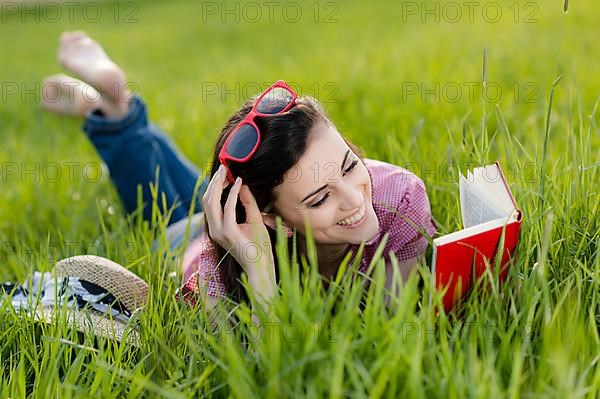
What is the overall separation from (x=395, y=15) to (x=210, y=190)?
5.88 metres

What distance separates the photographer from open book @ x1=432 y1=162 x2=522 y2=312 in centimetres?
149

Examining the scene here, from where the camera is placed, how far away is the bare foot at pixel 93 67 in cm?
300

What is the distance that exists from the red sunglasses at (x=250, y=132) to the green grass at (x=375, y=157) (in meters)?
0.33

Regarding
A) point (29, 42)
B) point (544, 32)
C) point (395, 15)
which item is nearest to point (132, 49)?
point (29, 42)

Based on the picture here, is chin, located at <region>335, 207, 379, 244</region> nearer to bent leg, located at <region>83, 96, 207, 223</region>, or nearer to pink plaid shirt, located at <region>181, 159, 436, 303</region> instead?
pink plaid shirt, located at <region>181, 159, 436, 303</region>

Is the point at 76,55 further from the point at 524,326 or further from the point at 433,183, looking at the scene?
the point at 524,326

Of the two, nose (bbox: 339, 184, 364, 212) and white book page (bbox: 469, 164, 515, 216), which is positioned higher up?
white book page (bbox: 469, 164, 515, 216)

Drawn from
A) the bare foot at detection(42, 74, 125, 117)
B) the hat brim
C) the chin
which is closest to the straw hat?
the hat brim

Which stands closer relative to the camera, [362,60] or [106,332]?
[106,332]

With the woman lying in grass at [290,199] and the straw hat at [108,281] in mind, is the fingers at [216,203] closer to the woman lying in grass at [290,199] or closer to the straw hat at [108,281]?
the woman lying in grass at [290,199]

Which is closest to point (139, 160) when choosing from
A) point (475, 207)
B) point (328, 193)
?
point (328, 193)

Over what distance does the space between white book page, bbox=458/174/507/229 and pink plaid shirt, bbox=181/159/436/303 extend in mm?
263

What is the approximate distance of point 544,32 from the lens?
15.7ft

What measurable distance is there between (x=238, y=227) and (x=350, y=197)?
26 centimetres
